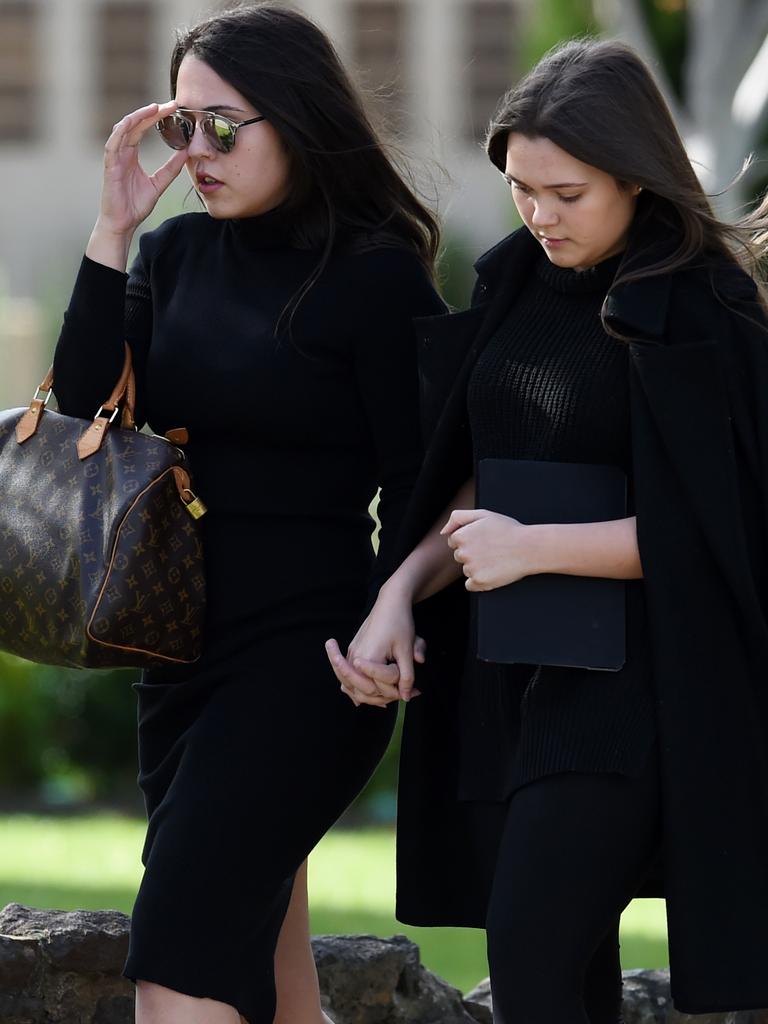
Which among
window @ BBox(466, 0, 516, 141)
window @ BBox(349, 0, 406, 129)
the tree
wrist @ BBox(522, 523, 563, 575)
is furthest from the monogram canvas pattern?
window @ BBox(466, 0, 516, 141)

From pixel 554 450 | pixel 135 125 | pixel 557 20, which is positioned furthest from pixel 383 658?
pixel 557 20

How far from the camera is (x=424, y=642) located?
122 inches

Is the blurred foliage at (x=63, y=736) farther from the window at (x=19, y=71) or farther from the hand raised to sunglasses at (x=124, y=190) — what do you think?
the window at (x=19, y=71)

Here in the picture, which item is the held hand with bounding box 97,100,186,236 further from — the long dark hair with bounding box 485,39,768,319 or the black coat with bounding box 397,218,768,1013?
the black coat with bounding box 397,218,768,1013

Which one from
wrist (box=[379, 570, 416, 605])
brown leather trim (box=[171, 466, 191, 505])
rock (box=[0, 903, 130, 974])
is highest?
brown leather trim (box=[171, 466, 191, 505])

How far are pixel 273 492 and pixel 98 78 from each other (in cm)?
2266

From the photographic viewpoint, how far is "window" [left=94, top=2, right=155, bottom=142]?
24750 millimetres

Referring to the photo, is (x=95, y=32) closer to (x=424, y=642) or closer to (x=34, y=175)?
(x=34, y=175)

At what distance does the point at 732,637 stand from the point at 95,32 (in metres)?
23.3

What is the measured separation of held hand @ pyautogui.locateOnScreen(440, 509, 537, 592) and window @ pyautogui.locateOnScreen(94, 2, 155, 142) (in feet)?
74.0

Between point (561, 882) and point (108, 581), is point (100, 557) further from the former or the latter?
point (561, 882)

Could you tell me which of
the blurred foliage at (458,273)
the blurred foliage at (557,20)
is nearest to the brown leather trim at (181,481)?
the blurred foliage at (557,20)

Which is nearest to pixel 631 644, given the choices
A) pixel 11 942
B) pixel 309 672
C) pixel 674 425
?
pixel 674 425

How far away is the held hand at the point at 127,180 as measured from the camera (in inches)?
128
